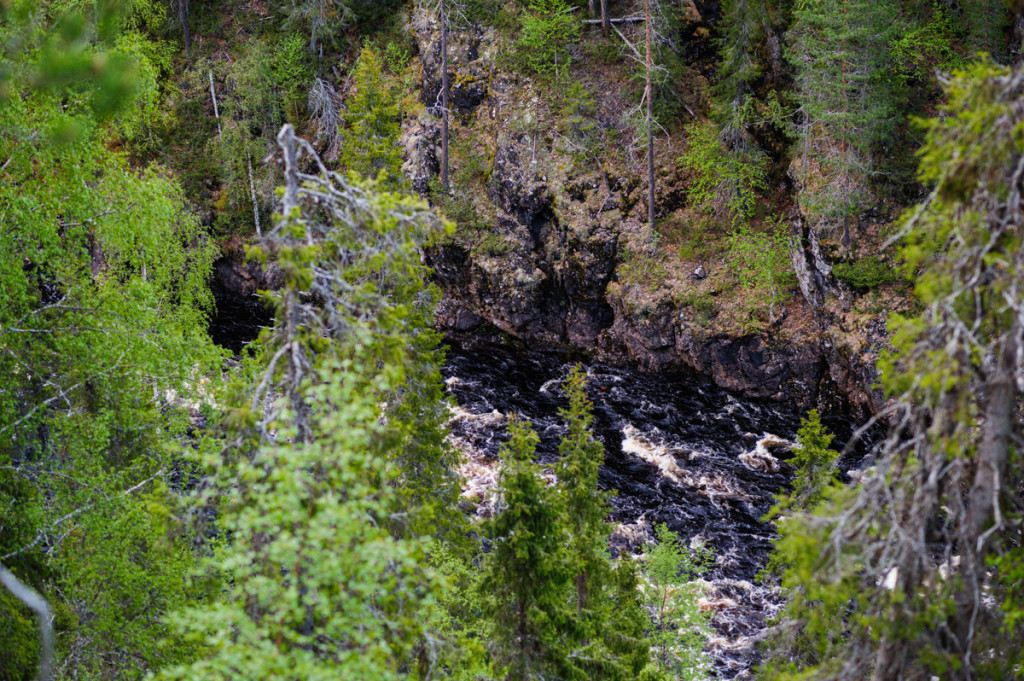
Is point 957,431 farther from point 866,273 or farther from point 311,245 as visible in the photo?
point 866,273

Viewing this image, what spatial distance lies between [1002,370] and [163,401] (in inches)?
591

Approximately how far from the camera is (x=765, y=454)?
904 inches

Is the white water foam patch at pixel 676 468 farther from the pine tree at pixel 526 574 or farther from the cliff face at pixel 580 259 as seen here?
the pine tree at pixel 526 574

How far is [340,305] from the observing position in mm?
6398

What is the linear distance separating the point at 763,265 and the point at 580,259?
757cm

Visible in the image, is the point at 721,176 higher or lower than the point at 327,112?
higher

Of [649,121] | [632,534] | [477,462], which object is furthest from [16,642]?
[649,121]

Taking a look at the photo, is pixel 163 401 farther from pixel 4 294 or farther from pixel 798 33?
pixel 798 33

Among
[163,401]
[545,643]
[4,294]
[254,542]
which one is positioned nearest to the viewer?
[254,542]

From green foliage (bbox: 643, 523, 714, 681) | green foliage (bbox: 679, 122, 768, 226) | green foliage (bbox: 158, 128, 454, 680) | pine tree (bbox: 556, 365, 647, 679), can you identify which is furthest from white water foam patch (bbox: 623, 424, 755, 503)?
green foliage (bbox: 158, 128, 454, 680)

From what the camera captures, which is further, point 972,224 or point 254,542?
point 254,542

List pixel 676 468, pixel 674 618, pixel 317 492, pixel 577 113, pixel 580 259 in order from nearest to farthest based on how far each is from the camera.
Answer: pixel 317 492 → pixel 674 618 → pixel 676 468 → pixel 580 259 → pixel 577 113

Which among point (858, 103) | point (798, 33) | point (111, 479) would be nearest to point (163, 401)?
point (111, 479)

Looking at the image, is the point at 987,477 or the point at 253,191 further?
the point at 253,191
